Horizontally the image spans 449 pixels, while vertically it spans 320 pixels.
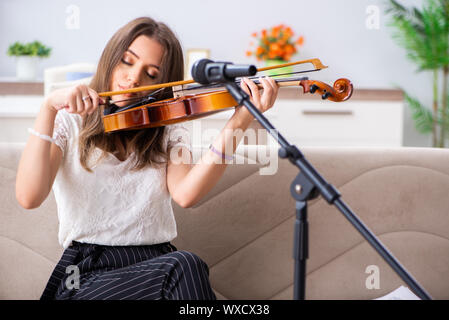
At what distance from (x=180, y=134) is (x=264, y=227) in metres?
0.31

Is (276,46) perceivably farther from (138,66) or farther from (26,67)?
(138,66)

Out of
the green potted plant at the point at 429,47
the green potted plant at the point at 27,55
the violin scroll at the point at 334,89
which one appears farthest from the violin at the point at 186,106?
the green potted plant at the point at 429,47

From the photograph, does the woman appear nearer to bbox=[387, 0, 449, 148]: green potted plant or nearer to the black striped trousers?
the black striped trousers

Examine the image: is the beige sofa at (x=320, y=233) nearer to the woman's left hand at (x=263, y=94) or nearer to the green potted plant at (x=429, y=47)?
the woman's left hand at (x=263, y=94)

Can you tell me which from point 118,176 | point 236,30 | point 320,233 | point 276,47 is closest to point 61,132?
point 118,176

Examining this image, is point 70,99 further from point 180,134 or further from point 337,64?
point 337,64

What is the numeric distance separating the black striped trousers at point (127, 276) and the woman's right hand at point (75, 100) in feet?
0.89

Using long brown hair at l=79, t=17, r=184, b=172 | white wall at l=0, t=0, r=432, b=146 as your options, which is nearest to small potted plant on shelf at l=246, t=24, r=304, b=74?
white wall at l=0, t=0, r=432, b=146

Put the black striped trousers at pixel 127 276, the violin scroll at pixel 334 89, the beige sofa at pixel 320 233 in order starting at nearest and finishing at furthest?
the black striped trousers at pixel 127 276
the violin scroll at pixel 334 89
the beige sofa at pixel 320 233

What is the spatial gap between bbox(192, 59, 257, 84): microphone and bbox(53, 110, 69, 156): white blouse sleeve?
0.40m

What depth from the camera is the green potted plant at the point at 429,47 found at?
10.6ft

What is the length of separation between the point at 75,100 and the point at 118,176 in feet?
0.68

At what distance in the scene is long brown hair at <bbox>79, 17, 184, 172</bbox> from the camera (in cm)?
106

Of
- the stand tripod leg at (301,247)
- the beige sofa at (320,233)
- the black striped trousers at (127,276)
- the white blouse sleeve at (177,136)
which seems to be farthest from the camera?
the beige sofa at (320,233)
